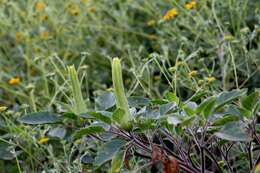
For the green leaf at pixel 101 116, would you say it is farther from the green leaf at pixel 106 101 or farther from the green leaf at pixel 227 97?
the green leaf at pixel 227 97

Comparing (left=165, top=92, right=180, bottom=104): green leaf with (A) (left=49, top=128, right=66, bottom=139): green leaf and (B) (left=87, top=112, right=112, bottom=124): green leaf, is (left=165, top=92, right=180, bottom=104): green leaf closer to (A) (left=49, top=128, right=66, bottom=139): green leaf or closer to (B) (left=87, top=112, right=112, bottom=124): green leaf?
(B) (left=87, top=112, right=112, bottom=124): green leaf

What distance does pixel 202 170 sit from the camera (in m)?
1.08

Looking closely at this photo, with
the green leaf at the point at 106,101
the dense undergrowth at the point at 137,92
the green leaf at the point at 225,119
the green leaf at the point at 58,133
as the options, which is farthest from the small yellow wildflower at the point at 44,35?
the green leaf at the point at 225,119

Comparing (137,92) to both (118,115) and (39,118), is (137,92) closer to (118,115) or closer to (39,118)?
(39,118)

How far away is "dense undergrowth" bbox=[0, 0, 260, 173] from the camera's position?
1059 mm

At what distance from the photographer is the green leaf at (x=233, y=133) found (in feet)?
3.11

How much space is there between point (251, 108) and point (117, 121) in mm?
303

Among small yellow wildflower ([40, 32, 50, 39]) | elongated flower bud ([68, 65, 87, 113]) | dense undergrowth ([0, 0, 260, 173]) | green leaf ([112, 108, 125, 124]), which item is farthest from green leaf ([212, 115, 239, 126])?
small yellow wildflower ([40, 32, 50, 39])

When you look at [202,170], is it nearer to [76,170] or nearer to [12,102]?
[76,170]

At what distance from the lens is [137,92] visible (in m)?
2.10

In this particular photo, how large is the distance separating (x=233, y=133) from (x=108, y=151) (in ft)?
0.97

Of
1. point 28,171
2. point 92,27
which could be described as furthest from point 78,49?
point 28,171

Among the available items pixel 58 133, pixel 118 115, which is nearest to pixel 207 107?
pixel 118 115

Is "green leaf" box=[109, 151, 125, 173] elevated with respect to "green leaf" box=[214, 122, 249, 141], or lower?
lower
